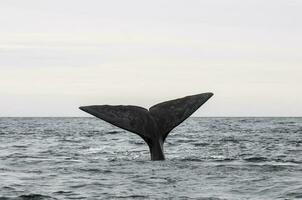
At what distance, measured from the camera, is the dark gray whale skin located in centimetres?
1399

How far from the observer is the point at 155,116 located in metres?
14.4

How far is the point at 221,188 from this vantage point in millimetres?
11438

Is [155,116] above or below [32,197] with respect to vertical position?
above

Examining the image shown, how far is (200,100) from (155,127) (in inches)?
47.3

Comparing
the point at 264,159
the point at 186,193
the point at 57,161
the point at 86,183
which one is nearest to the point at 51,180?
the point at 86,183

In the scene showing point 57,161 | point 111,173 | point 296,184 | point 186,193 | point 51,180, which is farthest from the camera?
point 57,161

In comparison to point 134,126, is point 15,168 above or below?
below

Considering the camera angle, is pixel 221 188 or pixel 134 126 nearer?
pixel 221 188

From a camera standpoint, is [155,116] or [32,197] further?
[155,116]

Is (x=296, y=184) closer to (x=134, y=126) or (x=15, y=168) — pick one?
(x=134, y=126)

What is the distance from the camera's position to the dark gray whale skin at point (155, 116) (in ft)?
45.9

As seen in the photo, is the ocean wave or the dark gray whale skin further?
the dark gray whale skin

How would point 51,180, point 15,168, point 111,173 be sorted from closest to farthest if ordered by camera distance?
point 51,180 → point 111,173 → point 15,168

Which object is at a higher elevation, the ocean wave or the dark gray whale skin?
the dark gray whale skin
